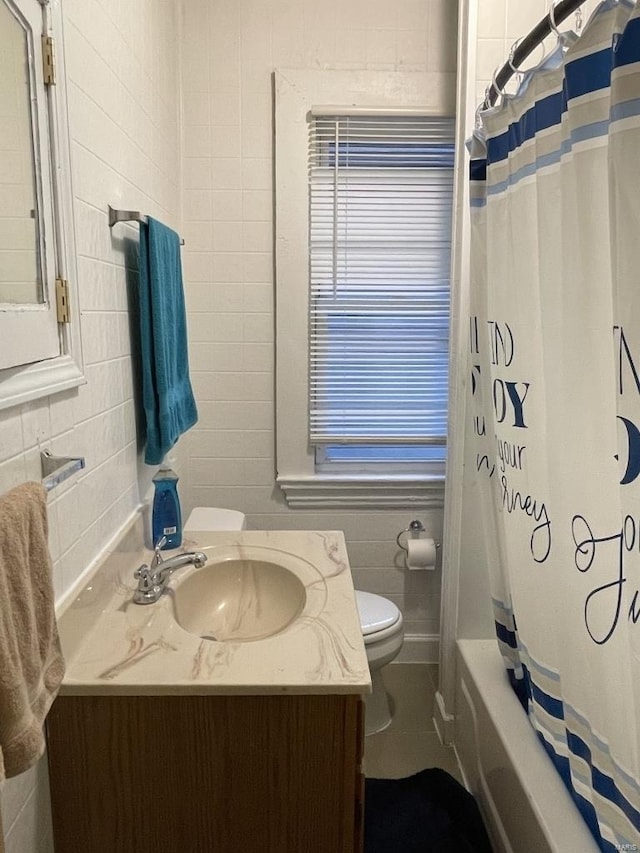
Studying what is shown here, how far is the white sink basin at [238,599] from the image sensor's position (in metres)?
1.60

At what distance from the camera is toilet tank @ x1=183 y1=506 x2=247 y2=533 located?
7.33 feet

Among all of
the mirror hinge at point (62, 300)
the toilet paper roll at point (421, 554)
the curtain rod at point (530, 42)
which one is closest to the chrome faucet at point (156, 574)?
the mirror hinge at point (62, 300)

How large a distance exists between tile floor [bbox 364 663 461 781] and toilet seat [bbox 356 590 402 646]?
13.8 inches

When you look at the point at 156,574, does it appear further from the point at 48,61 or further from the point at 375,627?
the point at 48,61

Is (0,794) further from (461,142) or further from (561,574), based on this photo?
(461,142)

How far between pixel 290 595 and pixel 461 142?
1475 mm

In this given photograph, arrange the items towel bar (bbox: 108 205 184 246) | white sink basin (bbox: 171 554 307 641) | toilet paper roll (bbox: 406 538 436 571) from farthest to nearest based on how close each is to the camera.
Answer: toilet paper roll (bbox: 406 538 436 571)
white sink basin (bbox: 171 554 307 641)
towel bar (bbox: 108 205 184 246)

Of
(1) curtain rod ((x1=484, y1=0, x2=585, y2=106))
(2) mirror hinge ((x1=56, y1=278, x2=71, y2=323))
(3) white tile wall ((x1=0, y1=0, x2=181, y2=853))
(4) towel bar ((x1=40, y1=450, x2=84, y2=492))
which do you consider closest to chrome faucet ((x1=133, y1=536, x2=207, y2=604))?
(3) white tile wall ((x1=0, y1=0, x2=181, y2=853))

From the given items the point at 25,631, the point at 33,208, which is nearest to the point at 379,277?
the point at 33,208

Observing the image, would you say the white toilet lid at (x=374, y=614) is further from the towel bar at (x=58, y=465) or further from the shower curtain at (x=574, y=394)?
the towel bar at (x=58, y=465)

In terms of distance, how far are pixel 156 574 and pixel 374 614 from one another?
89 cm

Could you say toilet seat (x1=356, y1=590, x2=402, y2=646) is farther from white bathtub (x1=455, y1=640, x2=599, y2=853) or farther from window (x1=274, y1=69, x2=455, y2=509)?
window (x1=274, y1=69, x2=455, y2=509)

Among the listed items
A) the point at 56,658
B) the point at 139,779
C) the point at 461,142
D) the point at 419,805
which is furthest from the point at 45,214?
the point at 419,805

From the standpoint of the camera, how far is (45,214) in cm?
111
